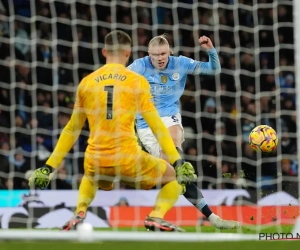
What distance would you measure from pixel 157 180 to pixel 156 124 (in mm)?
509

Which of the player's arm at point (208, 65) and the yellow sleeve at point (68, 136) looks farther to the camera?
the player's arm at point (208, 65)

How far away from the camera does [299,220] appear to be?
6.41 m

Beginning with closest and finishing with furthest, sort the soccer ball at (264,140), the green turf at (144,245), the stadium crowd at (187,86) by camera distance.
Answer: the green turf at (144,245) < the soccer ball at (264,140) < the stadium crowd at (187,86)

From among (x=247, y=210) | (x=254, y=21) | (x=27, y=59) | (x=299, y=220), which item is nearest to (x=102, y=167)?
(x=299, y=220)

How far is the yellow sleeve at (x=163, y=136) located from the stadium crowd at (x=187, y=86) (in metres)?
3.54

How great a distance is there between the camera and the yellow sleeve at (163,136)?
620 centimetres

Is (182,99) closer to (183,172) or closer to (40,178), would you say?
(40,178)

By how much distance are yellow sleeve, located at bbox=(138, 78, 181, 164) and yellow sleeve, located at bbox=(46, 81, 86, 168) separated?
446mm

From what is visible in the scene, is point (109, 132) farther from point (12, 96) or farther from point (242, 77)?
point (242, 77)

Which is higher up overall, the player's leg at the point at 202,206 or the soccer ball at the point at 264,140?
the soccer ball at the point at 264,140

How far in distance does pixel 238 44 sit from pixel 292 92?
2.87 ft

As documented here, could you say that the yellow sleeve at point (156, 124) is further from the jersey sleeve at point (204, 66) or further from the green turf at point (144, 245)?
the jersey sleeve at point (204, 66)

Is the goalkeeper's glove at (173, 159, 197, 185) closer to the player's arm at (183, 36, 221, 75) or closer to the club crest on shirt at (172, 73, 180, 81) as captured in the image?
the player's arm at (183, 36, 221, 75)

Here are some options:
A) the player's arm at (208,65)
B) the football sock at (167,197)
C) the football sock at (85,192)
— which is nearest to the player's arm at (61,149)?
the football sock at (85,192)
